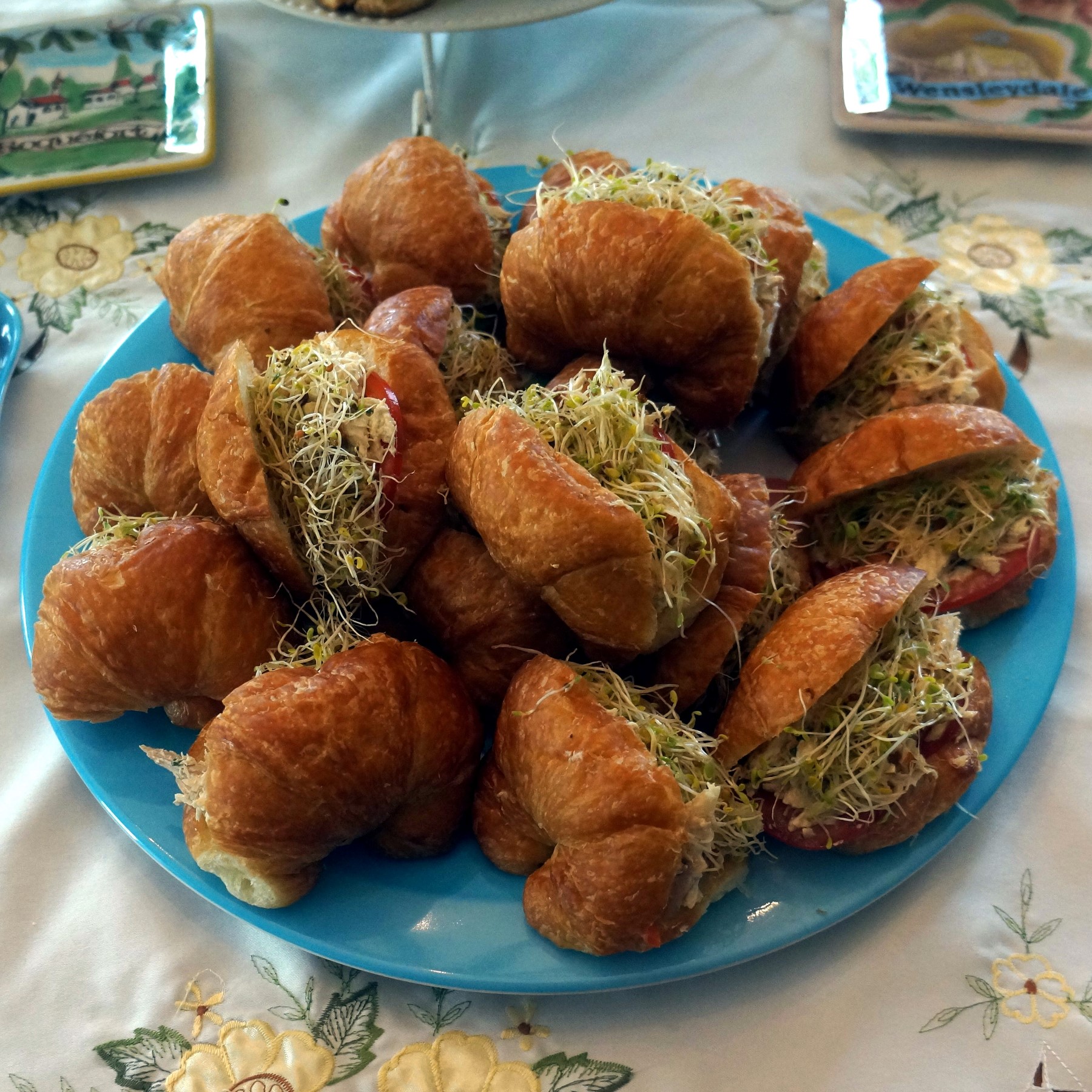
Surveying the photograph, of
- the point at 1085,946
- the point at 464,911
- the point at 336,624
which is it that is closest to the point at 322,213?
the point at 336,624

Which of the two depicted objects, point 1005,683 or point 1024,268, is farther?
point 1024,268

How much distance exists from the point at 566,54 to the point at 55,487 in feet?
6.51

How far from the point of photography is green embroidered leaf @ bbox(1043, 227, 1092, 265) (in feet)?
8.17

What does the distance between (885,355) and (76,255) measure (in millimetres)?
2035

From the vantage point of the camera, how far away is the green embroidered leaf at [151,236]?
2523 millimetres

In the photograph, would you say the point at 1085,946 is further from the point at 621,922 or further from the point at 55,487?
the point at 55,487

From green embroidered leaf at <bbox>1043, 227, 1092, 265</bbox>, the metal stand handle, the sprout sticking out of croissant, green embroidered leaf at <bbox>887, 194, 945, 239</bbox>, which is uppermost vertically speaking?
the metal stand handle

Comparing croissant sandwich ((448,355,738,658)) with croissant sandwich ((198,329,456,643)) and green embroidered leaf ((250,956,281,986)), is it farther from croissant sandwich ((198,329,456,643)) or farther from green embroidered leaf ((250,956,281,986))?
green embroidered leaf ((250,956,281,986))

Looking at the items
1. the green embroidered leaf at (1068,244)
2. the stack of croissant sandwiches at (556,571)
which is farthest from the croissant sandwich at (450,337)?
the green embroidered leaf at (1068,244)

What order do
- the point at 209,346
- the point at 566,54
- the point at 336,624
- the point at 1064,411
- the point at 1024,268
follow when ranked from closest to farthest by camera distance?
the point at 336,624 < the point at 209,346 < the point at 1064,411 < the point at 1024,268 < the point at 566,54

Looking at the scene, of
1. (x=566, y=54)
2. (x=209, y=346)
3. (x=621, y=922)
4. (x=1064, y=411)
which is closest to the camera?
(x=621, y=922)

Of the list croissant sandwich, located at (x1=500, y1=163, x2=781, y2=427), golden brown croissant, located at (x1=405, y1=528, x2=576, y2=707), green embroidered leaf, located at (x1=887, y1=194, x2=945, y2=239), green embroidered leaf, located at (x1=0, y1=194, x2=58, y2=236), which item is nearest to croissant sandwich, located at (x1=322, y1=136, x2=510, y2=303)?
croissant sandwich, located at (x1=500, y1=163, x2=781, y2=427)

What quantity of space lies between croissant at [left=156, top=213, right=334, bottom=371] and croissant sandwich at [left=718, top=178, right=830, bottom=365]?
83 centimetres

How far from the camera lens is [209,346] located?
1.87m
